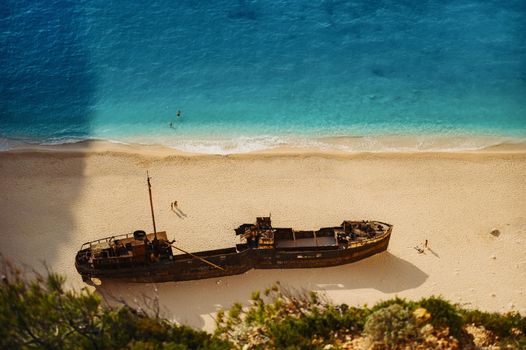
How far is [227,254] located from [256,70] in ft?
79.4

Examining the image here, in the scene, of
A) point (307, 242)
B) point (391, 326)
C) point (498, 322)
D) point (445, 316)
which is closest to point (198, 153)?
point (307, 242)

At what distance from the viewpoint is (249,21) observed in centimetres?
6081

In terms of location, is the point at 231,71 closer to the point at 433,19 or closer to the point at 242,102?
the point at 242,102

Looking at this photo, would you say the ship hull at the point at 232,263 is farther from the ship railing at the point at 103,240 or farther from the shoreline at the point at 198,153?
the shoreline at the point at 198,153

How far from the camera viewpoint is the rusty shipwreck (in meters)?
35.4

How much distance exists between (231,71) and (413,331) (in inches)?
1307

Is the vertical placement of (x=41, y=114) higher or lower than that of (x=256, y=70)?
lower

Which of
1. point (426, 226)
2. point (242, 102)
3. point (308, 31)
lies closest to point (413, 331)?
point (426, 226)

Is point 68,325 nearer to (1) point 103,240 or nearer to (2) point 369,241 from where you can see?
(1) point 103,240

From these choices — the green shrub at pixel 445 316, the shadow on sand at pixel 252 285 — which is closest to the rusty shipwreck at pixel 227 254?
the shadow on sand at pixel 252 285

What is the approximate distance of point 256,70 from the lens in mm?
55438

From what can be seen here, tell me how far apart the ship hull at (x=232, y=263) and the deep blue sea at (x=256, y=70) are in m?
13.2

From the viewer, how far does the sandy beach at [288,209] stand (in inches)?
1405

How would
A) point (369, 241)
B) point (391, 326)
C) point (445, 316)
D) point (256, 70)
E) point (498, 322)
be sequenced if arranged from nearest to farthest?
point (391, 326)
point (445, 316)
point (498, 322)
point (369, 241)
point (256, 70)
